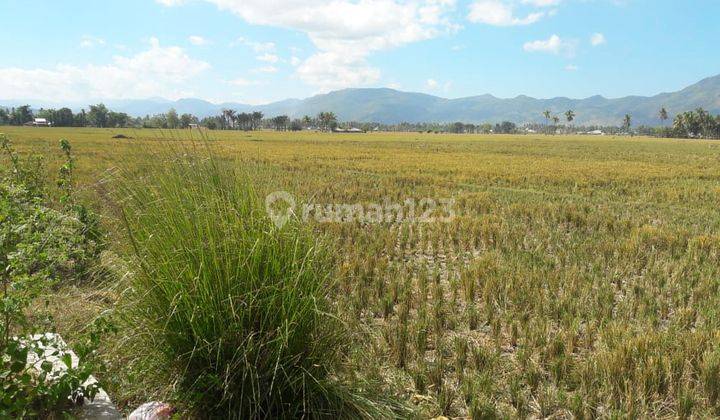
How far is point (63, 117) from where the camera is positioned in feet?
381

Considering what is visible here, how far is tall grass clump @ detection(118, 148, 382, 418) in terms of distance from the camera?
9.10 ft

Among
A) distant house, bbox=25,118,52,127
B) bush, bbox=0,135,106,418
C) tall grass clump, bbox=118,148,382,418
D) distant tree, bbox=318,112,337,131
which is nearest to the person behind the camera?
bush, bbox=0,135,106,418

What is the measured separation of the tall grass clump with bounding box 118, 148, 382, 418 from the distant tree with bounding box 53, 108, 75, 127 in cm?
13353

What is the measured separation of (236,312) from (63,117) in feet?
446

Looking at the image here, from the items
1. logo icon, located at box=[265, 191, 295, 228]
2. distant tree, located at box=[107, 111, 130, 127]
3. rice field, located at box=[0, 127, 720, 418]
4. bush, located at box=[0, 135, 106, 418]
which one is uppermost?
distant tree, located at box=[107, 111, 130, 127]

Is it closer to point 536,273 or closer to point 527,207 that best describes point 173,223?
point 536,273

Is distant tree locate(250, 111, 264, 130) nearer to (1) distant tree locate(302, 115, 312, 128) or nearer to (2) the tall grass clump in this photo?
(1) distant tree locate(302, 115, 312, 128)

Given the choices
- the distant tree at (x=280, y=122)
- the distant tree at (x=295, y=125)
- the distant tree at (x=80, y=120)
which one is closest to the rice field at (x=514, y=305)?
the distant tree at (x=80, y=120)

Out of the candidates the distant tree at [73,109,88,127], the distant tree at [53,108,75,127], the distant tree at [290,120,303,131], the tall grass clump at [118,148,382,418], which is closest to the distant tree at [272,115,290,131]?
the distant tree at [290,120,303,131]

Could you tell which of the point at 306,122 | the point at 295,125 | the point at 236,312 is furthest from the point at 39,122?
the point at 236,312

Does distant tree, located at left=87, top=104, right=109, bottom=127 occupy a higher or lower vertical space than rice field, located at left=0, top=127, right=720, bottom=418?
higher

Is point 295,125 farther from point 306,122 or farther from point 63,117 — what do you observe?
point 63,117

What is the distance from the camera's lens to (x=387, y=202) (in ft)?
45.7

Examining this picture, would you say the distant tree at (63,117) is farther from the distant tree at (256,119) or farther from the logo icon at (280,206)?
the logo icon at (280,206)
